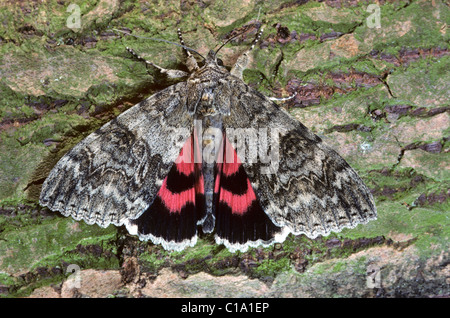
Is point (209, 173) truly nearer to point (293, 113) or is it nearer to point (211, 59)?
point (293, 113)

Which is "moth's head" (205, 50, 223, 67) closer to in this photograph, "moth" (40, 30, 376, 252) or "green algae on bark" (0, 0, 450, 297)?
"moth" (40, 30, 376, 252)

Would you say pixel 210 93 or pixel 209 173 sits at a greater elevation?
pixel 210 93

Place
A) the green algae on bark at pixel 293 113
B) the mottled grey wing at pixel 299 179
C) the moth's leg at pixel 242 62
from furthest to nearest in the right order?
the moth's leg at pixel 242 62 → the green algae on bark at pixel 293 113 → the mottled grey wing at pixel 299 179

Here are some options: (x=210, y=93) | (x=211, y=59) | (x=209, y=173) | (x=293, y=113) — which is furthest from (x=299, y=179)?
(x=211, y=59)

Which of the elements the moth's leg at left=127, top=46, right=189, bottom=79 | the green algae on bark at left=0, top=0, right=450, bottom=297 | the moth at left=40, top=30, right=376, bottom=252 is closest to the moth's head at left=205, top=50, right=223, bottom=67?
the moth at left=40, top=30, right=376, bottom=252

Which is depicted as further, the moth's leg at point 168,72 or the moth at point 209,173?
the moth's leg at point 168,72

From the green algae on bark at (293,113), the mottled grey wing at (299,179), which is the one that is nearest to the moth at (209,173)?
the mottled grey wing at (299,179)

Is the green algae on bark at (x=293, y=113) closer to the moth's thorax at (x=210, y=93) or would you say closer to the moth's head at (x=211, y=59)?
the moth's head at (x=211, y=59)

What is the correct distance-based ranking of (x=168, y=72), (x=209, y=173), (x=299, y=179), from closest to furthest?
1. (x=299, y=179)
2. (x=209, y=173)
3. (x=168, y=72)
